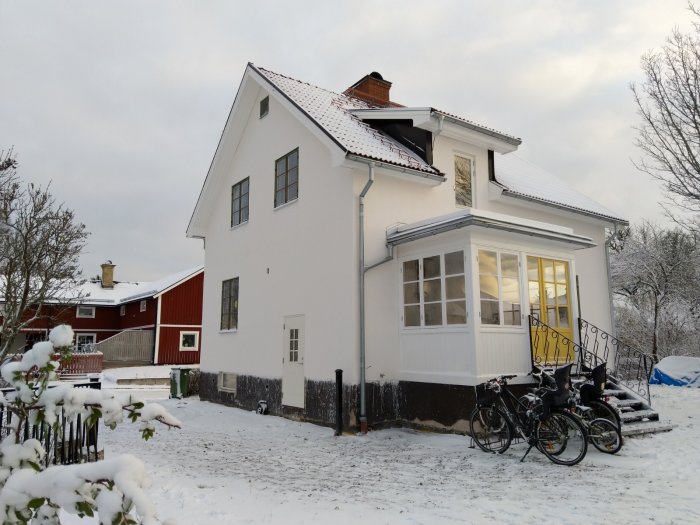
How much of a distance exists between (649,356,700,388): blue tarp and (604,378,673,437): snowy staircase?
7.88m

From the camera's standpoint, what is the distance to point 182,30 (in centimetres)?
1127

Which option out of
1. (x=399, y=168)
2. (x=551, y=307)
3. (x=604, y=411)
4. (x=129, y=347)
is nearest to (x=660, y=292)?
(x=551, y=307)

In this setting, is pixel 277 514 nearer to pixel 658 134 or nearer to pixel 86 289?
pixel 658 134

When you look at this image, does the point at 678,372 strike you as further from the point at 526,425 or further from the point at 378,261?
the point at 378,261

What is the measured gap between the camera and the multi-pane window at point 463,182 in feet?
42.1

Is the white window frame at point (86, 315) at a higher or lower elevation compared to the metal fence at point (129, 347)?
higher

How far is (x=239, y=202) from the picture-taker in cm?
1547

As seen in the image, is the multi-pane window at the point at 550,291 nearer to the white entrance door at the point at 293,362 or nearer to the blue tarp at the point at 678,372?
the white entrance door at the point at 293,362

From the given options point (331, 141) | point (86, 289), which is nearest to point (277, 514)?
point (331, 141)

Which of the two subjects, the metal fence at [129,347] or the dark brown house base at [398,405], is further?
the metal fence at [129,347]

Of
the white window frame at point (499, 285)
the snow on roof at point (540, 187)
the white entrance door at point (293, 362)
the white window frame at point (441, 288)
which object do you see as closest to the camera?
the white window frame at point (499, 285)

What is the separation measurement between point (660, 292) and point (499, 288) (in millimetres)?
20830

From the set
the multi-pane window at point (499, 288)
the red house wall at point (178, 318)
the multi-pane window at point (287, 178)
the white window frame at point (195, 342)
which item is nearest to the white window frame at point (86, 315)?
the red house wall at point (178, 318)

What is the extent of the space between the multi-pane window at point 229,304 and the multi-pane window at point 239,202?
5.80ft
